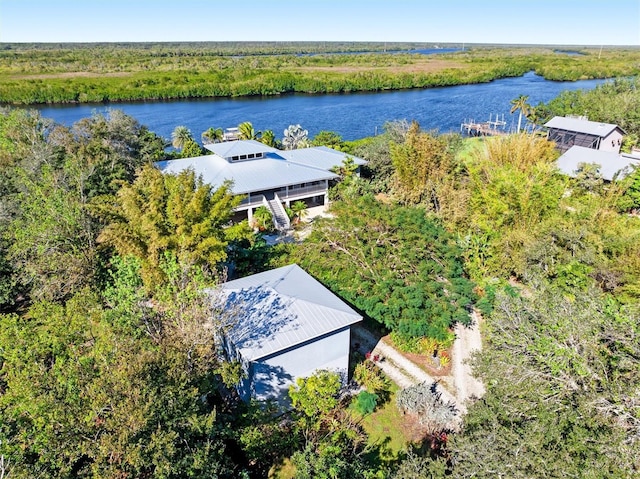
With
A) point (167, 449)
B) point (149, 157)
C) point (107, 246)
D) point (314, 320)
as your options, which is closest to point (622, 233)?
point (314, 320)

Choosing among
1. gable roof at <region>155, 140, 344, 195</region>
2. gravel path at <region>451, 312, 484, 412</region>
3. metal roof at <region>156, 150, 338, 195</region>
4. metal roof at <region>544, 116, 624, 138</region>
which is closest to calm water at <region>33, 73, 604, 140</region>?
metal roof at <region>544, 116, 624, 138</region>

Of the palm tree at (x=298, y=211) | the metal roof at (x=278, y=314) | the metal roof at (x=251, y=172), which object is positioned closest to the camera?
the metal roof at (x=278, y=314)

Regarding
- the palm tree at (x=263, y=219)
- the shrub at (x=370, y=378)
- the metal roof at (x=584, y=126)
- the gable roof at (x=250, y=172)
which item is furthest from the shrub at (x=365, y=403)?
the metal roof at (x=584, y=126)

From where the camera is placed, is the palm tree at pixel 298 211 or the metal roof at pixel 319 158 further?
the metal roof at pixel 319 158

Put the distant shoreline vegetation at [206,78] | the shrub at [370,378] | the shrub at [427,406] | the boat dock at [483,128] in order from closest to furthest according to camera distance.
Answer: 1. the shrub at [427,406]
2. the shrub at [370,378]
3. the boat dock at [483,128]
4. the distant shoreline vegetation at [206,78]

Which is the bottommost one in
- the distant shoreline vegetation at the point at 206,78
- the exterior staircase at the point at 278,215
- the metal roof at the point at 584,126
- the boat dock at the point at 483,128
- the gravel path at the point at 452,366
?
the gravel path at the point at 452,366

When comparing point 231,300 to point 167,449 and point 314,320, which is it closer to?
point 314,320

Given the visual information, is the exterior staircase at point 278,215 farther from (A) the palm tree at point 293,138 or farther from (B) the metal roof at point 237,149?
(A) the palm tree at point 293,138
